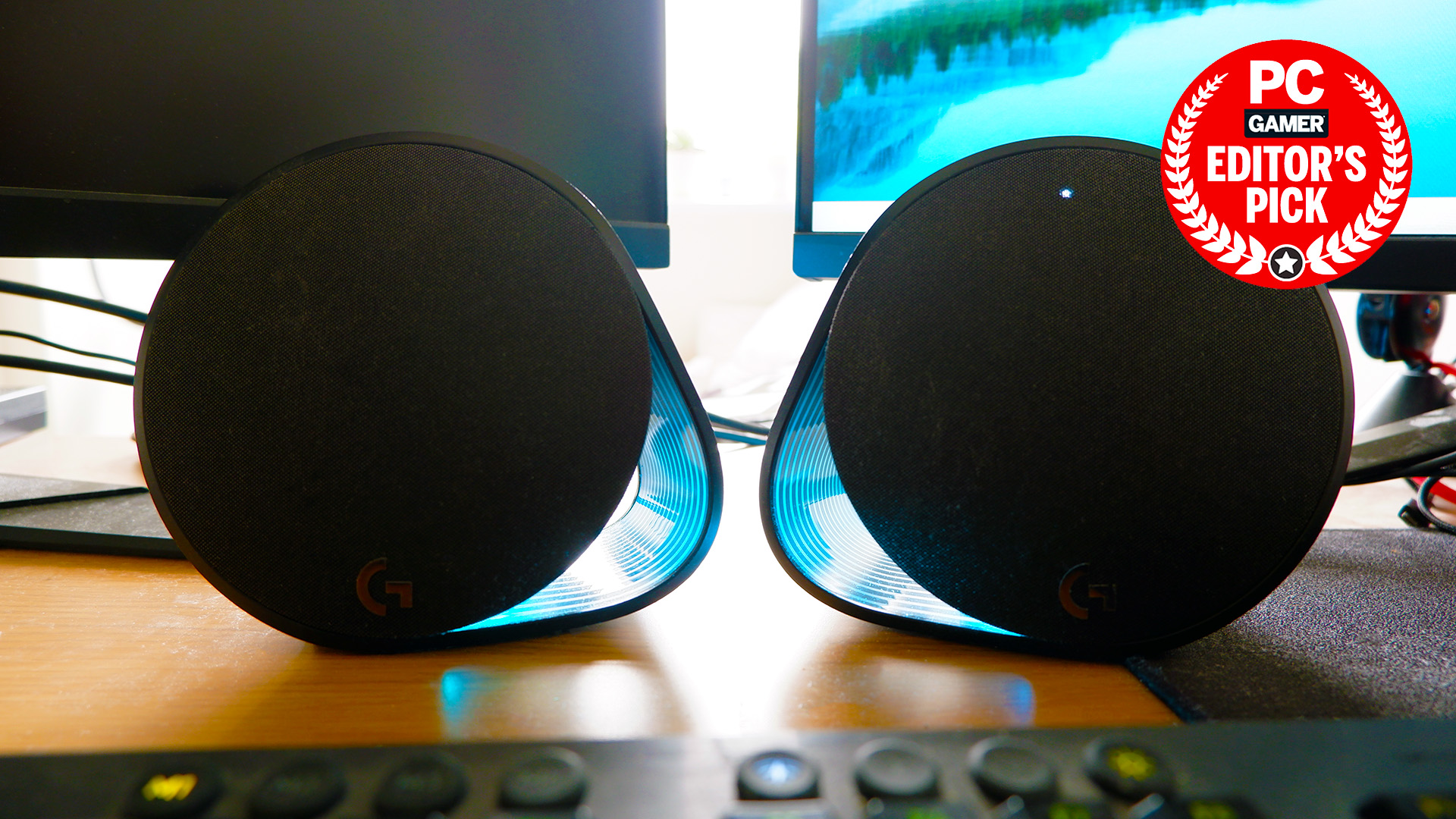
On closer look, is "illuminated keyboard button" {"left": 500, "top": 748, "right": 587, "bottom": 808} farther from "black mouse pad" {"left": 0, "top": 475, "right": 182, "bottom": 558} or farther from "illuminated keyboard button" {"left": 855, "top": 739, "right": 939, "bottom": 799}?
"black mouse pad" {"left": 0, "top": 475, "right": 182, "bottom": 558}

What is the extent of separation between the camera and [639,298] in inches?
10.5

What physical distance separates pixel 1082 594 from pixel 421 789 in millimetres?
213

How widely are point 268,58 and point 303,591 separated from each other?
0.28 m

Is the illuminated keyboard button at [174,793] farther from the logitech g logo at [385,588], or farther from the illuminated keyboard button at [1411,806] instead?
the illuminated keyboard button at [1411,806]

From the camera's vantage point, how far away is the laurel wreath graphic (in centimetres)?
26

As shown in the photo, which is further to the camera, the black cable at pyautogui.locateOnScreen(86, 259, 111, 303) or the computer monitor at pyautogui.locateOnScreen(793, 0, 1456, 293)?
the black cable at pyautogui.locateOnScreen(86, 259, 111, 303)

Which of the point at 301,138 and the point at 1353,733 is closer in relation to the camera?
the point at 1353,733

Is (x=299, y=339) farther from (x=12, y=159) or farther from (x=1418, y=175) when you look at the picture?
(x=1418, y=175)

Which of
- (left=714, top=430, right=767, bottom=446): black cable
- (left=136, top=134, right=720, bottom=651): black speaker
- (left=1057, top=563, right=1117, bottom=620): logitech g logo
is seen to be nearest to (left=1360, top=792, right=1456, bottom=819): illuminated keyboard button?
(left=1057, top=563, right=1117, bottom=620): logitech g logo

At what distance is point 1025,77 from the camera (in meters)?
0.42

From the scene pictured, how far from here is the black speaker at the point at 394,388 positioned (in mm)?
248

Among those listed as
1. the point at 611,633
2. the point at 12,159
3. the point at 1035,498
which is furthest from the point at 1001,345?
the point at 12,159

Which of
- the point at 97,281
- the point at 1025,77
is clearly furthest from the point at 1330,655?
the point at 97,281

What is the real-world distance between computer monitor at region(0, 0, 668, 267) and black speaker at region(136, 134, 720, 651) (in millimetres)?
156
